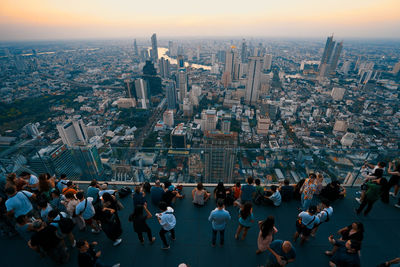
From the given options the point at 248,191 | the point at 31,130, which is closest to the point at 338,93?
the point at 248,191

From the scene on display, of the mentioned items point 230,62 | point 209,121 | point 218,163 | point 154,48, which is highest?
point 154,48

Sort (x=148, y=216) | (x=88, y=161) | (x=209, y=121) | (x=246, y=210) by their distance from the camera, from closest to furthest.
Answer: (x=246, y=210) < (x=148, y=216) < (x=88, y=161) < (x=209, y=121)

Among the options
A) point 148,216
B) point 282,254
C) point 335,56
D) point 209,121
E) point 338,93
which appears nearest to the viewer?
point 282,254

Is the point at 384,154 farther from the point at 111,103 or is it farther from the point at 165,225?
the point at 111,103

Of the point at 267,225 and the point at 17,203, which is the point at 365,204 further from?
the point at 17,203

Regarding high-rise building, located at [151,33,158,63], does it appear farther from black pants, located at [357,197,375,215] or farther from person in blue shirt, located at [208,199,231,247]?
black pants, located at [357,197,375,215]

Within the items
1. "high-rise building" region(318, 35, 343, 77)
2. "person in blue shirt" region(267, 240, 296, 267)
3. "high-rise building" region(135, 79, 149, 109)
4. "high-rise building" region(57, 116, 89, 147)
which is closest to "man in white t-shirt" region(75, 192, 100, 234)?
"person in blue shirt" region(267, 240, 296, 267)

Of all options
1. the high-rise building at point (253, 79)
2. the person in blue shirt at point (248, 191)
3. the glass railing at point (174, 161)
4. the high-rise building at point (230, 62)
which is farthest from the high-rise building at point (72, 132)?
the high-rise building at point (230, 62)

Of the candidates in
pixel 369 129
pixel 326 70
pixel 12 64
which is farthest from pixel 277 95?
pixel 12 64
